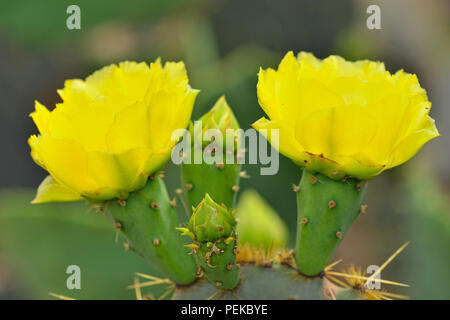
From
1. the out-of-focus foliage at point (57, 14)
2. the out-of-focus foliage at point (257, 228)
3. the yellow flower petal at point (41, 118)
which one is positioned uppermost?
the out-of-focus foliage at point (57, 14)

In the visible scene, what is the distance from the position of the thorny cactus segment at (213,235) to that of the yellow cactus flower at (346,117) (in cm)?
10

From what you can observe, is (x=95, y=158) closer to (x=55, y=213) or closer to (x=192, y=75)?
(x=55, y=213)

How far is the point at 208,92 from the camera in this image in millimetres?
1894

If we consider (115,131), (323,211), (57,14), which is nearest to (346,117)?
(323,211)

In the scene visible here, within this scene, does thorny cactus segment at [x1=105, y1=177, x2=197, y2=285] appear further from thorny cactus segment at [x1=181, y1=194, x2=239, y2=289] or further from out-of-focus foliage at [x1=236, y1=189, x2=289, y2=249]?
out-of-focus foliage at [x1=236, y1=189, x2=289, y2=249]

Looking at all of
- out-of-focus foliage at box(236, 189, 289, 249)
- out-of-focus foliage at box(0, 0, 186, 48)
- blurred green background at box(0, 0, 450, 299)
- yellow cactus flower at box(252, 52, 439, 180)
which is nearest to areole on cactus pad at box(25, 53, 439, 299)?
yellow cactus flower at box(252, 52, 439, 180)

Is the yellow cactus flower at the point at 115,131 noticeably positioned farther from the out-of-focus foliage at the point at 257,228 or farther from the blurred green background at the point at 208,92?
the blurred green background at the point at 208,92

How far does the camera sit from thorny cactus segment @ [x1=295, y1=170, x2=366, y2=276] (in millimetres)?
746

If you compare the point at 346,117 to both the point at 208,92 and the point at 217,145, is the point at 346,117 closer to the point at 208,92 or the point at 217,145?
the point at 217,145

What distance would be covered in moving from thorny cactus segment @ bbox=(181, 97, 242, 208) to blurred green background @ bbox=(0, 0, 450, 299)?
90 cm

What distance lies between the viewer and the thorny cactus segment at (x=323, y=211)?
2.45 feet

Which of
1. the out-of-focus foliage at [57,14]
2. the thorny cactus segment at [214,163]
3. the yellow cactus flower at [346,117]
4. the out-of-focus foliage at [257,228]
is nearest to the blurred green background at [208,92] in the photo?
the out-of-focus foliage at [57,14]
